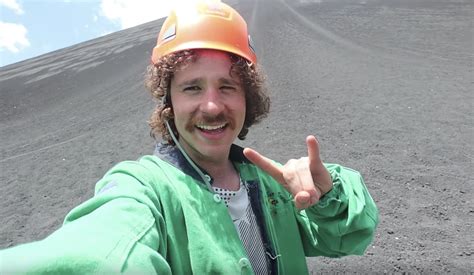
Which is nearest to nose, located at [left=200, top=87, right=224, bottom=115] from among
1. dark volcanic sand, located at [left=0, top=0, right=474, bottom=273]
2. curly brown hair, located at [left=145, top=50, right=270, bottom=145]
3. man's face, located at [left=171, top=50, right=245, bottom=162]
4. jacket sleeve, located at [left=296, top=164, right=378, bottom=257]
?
man's face, located at [left=171, top=50, right=245, bottom=162]

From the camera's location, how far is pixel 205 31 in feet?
4.47

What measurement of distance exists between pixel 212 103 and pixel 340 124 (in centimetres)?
467

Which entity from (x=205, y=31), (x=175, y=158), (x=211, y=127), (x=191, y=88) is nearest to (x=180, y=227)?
(x=175, y=158)

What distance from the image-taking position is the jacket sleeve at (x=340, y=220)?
1.31 m

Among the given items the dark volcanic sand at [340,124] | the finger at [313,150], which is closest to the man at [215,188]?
the finger at [313,150]

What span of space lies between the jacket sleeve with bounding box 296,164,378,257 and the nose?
1.38ft

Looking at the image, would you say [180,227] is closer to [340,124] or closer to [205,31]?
[205,31]

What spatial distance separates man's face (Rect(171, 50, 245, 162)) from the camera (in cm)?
128

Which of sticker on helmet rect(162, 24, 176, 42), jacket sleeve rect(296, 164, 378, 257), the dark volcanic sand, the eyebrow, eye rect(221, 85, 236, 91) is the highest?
sticker on helmet rect(162, 24, 176, 42)

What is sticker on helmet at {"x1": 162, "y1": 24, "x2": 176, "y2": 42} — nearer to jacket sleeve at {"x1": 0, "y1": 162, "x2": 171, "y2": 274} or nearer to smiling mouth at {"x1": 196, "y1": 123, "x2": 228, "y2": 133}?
smiling mouth at {"x1": 196, "y1": 123, "x2": 228, "y2": 133}

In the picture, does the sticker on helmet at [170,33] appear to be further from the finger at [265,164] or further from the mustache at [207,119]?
the finger at [265,164]

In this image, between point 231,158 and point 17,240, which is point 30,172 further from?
point 231,158

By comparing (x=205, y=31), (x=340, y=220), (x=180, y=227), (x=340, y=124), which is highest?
(x=205, y=31)

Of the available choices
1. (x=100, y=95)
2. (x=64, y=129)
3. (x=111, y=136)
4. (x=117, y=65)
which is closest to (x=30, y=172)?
(x=111, y=136)
